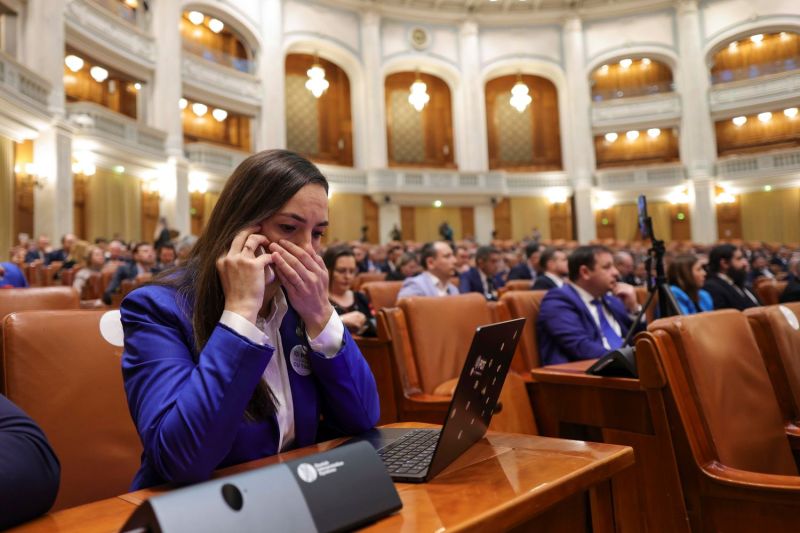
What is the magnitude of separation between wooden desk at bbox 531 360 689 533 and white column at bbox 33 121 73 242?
32.9 ft

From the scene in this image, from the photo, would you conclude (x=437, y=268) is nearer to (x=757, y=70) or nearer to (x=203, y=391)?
(x=203, y=391)

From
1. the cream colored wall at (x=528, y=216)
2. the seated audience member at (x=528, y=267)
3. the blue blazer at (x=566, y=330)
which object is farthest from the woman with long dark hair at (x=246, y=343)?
the cream colored wall at (x=528, y=216)

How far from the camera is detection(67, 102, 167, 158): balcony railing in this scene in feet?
36.1

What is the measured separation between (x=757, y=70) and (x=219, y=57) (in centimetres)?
1491

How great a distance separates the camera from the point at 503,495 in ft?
2.61

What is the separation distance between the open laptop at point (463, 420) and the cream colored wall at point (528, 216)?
17593 mm

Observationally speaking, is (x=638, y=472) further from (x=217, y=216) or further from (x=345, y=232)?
(x=345, y=232)

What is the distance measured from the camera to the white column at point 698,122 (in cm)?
1714

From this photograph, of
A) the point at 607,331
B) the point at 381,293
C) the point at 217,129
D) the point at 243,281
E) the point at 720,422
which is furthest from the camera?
the point at 217,129

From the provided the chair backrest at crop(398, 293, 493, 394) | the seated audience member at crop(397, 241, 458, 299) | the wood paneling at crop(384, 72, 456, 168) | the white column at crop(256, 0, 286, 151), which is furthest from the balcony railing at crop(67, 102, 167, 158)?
the chair backrest at crop(398, 293, 493, 394)

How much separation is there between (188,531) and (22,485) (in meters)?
0.40

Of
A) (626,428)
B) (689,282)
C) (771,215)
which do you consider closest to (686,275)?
(689,282)

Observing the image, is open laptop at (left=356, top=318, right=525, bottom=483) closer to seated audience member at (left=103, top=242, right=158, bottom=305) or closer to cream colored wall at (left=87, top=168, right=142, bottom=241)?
seated audience member at (left=103, top=242, right=158, bottom=305)

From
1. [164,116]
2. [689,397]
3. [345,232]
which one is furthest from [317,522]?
[345,232]
